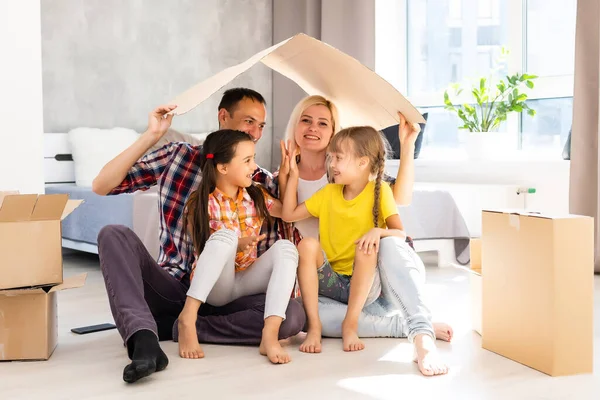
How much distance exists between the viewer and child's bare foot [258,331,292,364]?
1945mm

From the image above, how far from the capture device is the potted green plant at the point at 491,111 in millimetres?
4395

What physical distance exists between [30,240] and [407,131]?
1.10 m

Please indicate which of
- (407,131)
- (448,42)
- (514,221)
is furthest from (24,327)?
(448,42)

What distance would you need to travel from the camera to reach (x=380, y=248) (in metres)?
2.13

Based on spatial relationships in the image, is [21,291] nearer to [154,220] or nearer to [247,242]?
[247,242]

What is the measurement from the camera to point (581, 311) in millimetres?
1825

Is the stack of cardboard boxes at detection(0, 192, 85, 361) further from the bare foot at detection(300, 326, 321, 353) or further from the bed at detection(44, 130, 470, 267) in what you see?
the bed at detection(44, 130, 470, 267)

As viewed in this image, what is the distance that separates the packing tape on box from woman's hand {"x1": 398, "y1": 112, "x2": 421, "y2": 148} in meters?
0.41

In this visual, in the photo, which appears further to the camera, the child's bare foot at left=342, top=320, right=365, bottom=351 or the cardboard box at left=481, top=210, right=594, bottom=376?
the child's bare foot at left=342, top=320, right=365, bottom=351

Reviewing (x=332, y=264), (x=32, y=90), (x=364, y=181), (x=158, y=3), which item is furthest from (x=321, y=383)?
(x=158, y=3)

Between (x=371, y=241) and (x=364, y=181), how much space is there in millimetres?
262

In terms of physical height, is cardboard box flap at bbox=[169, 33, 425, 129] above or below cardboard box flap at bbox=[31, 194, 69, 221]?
above

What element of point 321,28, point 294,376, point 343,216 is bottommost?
point 294,376

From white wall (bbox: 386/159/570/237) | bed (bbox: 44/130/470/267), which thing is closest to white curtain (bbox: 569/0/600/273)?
white wall (bbox: 386/159/570/237)
